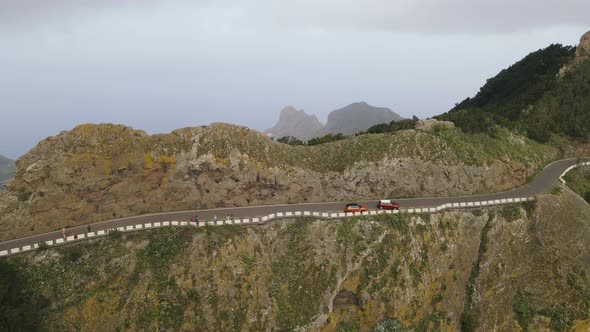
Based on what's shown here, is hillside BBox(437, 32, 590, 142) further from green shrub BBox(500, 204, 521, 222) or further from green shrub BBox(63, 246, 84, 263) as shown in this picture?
green shrub BBox(63, 246, 84, 263)

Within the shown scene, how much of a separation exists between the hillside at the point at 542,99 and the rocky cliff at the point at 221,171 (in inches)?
318

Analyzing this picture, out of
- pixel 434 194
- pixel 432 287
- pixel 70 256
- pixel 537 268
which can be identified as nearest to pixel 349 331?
pixel 432 287

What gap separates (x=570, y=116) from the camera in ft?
188

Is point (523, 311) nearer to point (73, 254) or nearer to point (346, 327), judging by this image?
point (346, 327)

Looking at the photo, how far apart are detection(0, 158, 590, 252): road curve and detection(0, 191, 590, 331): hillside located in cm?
279

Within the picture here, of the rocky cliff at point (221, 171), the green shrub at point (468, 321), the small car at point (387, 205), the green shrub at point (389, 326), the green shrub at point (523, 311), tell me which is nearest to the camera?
the green shrub at point (389, 326)

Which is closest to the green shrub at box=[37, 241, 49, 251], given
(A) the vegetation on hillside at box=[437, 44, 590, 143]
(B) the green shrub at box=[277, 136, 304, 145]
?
(B) the green shrub at box=[277, 136, 304, 145]

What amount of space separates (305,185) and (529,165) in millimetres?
32324

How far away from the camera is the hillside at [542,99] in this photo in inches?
2080

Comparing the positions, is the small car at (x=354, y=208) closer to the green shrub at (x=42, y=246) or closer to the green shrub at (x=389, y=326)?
the green shrub at (x=389, y=326)

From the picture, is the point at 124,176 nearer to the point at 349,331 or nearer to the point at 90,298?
the point at 90,298

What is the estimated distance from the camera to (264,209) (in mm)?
35750

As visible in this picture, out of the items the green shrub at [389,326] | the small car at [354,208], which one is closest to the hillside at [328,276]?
the green shrub at [389,326]

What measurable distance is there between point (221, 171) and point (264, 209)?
242 inches
